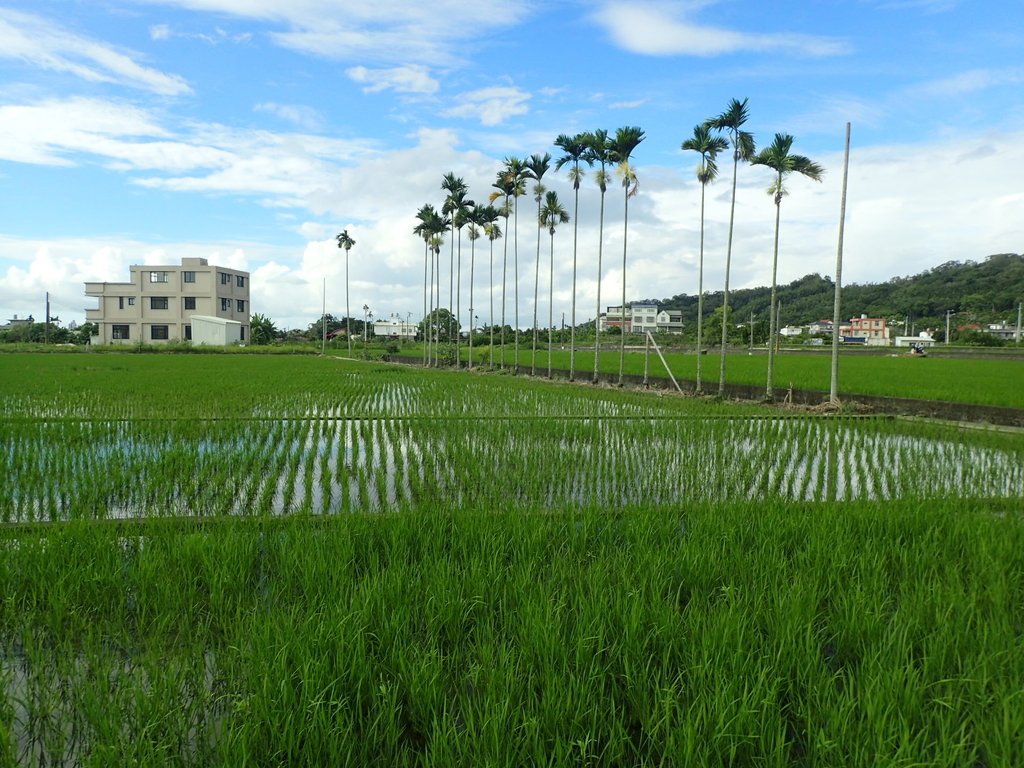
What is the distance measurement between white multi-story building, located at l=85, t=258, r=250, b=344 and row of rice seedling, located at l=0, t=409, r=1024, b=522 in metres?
50.6

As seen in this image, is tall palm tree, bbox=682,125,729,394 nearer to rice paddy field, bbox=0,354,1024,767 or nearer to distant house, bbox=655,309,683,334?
rice paddy field, bbox=0,354,1024,767

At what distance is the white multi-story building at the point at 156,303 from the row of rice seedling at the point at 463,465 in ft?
166

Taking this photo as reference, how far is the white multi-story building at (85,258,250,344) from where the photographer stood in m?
55.6

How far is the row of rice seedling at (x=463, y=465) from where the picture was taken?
6004 millimetres

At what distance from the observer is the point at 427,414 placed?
11.9 meters

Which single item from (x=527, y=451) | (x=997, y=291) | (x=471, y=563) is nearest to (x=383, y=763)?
(x=471, y=563)

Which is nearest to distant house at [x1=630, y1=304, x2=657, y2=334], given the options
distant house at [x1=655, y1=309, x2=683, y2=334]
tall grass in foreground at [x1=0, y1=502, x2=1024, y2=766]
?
distant house at [x1=655, y1=309, x2=683, y2=334]

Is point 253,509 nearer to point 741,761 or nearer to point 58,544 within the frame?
point 58,544

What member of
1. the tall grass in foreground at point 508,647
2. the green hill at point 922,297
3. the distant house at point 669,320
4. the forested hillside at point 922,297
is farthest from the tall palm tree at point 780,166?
the distant house at point 669,320

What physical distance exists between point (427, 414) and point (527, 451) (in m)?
4.07

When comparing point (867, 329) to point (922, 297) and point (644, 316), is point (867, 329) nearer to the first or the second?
point (922, 297)

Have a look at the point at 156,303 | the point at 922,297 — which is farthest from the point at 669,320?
the point at 156,303

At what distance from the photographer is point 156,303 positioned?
56312mm

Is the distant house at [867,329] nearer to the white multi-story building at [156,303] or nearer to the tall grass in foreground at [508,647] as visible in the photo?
the white multi-story building at [156,303]
